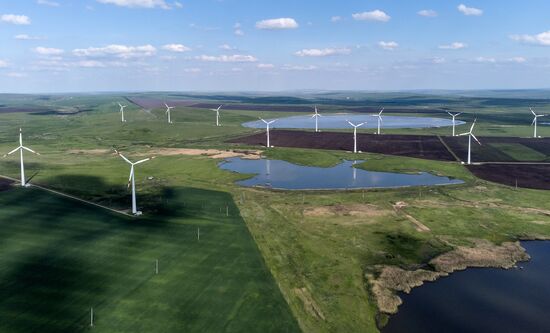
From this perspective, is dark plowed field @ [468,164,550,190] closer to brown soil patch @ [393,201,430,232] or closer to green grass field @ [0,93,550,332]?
green grass field @ [0,93,550,332]

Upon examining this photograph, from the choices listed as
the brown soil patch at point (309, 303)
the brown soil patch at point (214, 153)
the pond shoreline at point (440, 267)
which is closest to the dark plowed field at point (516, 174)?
the pond shoreline at point (440, 267)

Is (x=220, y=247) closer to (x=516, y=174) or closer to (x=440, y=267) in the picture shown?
(x=440, y=267)

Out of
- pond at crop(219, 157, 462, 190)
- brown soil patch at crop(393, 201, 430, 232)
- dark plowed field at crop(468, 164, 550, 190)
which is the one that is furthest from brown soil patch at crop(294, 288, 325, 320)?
dark plowed field at crop(468, 164, 550, 190)

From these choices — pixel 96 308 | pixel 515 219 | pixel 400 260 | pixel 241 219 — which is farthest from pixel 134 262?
pixel 515 219

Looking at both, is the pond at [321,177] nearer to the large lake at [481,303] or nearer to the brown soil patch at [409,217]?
the brown soil patch at [409,217]

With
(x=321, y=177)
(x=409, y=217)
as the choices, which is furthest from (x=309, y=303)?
(x=321, y=177)
